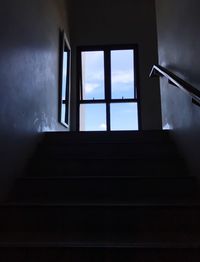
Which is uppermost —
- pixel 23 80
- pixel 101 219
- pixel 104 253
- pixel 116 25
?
pixel 116 25

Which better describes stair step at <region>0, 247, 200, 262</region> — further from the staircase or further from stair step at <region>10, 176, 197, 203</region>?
stair step at <region>10, 176, 197, 203</region>

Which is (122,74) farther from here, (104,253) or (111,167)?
(104,253)

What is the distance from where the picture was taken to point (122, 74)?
6.30m

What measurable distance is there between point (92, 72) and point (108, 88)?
564 millimetres

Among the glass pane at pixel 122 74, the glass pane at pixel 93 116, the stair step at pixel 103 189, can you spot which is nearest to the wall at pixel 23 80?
the stair step at pixel 103 189

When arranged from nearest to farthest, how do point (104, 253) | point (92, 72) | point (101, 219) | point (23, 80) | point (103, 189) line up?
point (104, 253)
point (101, 219)
point (103, 189)
point (23, 80)
point (92, 72)

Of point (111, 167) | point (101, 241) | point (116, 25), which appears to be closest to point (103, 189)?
point (111, 167)

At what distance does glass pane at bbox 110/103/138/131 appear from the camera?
238 inches

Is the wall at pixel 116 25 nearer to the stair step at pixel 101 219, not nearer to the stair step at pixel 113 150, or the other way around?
the stair step at pixel 113 150

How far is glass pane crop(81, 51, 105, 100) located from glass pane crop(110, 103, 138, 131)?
1.91ft

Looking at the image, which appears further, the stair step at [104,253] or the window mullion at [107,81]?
the window mullion at [107,81]

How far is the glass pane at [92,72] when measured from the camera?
630 centimetres

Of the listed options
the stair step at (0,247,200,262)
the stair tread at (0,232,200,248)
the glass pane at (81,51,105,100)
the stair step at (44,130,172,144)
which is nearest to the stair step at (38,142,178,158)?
the stair step at (44,130,172,144)

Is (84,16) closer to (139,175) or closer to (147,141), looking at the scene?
(147,141)
